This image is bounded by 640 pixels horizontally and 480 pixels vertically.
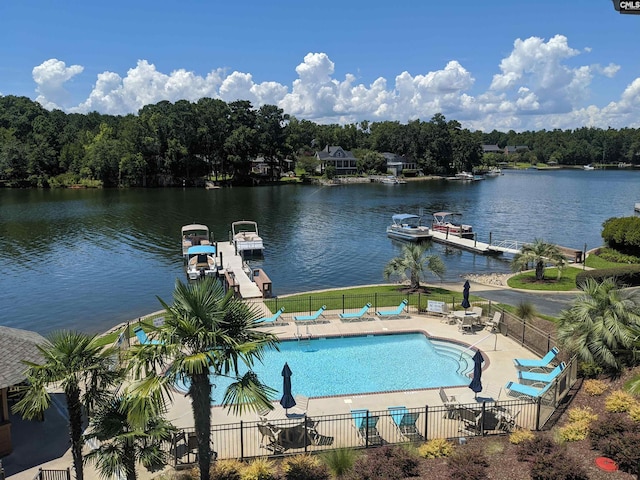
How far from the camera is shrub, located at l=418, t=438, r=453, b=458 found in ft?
42.1

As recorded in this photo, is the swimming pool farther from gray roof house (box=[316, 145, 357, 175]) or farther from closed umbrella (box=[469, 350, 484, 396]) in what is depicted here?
gray roof house (box=[316, 145, 357, 175])

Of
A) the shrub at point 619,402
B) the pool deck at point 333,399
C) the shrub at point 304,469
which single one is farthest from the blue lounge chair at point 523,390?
the shrub at point 304,469

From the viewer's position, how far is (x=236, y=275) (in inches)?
1500

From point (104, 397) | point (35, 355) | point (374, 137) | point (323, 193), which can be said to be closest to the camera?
point (104, 397)

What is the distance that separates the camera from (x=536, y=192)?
4564 inches

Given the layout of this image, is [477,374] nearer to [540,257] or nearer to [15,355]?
[15,355]

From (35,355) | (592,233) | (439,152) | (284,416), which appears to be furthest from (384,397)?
(439,152)

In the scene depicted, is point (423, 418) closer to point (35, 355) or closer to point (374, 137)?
point (35, 355)

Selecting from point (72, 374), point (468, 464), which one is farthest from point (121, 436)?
point (468, 464)

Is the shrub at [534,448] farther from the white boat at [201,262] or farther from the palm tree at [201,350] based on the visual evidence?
the white boat at [201,262]

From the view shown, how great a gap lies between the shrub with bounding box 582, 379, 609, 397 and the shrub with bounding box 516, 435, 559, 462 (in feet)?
11.8

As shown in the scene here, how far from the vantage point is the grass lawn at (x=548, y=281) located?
3177cm

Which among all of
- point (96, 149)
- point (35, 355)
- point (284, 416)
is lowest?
point (284, 416)

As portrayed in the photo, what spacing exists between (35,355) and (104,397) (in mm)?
5766
